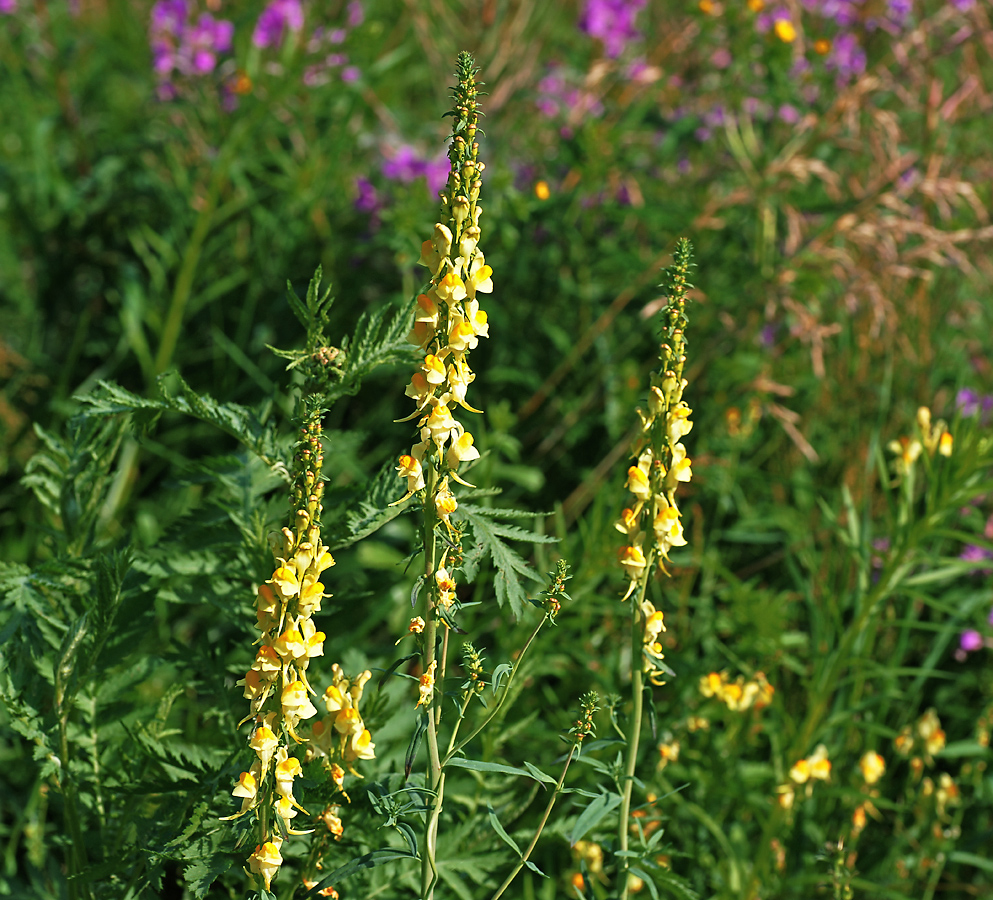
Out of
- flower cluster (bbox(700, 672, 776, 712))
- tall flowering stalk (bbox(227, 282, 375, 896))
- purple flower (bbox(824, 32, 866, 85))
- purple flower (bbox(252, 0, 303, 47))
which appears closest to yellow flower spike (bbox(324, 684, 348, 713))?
tall flowering stalk (bbox(227, 282, 375, 896))

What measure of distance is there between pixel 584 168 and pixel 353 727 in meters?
1.99

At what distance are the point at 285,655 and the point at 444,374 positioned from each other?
1.23 feet

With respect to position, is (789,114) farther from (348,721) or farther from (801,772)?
(348,721)

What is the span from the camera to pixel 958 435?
2064 millimetres

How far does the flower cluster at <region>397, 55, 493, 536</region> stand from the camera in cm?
120

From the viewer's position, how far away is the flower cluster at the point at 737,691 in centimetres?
203

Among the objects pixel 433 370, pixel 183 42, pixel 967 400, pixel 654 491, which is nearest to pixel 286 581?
pixel 433 370

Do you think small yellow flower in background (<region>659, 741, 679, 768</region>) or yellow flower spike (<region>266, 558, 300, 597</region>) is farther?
small yellow flower in background (<region>659, 741, 679, 768</region>)

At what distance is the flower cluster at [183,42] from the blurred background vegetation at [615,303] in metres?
0.01

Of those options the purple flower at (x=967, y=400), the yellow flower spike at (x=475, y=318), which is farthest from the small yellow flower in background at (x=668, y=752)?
the purple flower at (x=967, y=400)

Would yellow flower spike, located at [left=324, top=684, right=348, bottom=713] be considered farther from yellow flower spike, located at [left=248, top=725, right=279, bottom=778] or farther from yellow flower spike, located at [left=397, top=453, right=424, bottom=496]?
yellow flower spike, located at [left=397, top=453, right=424, bottom=496]

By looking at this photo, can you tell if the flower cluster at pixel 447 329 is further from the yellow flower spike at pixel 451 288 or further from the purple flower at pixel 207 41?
the purple flower at pixel 207 41

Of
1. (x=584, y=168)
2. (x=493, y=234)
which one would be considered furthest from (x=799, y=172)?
(x=493, y=234)

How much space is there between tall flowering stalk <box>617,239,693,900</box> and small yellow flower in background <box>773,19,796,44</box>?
A: 75.4 inches
